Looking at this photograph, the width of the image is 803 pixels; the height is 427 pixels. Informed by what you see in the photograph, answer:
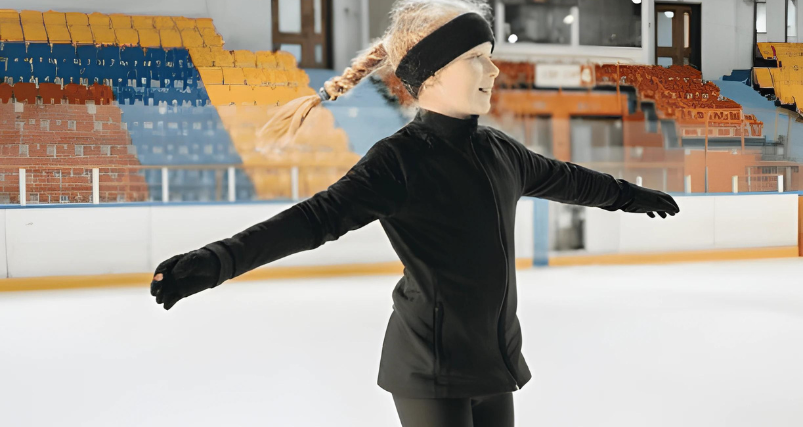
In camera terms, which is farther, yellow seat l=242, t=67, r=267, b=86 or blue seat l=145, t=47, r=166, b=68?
yellow seat l=242, t=67, r=267, b=86

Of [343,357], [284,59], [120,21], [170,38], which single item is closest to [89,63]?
[120,21]

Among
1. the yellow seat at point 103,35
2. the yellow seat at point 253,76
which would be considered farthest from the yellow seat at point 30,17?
the yellow seat at point 253,76

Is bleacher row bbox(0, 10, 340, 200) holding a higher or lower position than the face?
higher

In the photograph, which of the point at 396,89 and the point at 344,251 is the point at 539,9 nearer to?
the point at 396,89

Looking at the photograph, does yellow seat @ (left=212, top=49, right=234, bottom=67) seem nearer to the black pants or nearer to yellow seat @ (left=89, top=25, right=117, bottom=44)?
yellow seat @ (left=89, top=25, right=117, bottom=44)

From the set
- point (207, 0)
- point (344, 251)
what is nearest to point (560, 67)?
point (344, 251)

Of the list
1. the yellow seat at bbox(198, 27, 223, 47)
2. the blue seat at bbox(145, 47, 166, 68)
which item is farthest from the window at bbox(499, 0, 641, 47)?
the blue seat at bbox(145, 47, 166, 68)

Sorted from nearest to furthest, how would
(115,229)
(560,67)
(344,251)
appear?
1. (115,229)
2. (344,251)
3. (560,67)

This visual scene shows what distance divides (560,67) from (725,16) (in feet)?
7.07

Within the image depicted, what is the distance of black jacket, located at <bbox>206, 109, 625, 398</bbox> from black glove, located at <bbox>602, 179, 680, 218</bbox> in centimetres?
30

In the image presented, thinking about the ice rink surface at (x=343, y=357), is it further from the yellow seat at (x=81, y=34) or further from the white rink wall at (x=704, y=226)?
the yellow seat at (x=81, y=34)

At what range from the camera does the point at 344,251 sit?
619cm

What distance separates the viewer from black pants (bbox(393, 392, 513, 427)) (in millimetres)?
1003

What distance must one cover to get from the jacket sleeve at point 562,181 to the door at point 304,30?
5.15m
